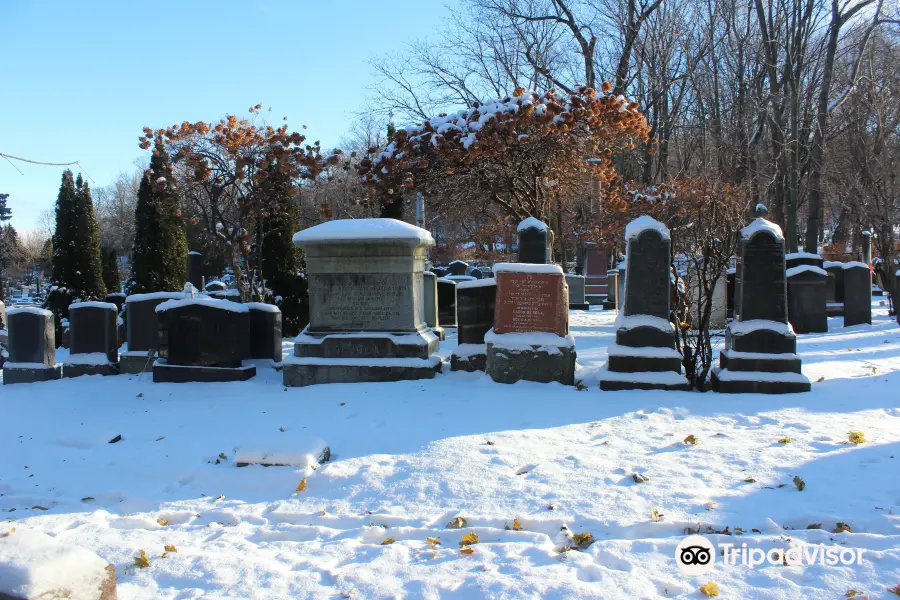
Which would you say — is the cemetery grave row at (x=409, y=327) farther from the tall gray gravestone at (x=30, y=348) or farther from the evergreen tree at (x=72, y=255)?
the evergreen tree at (x=72, y=255)

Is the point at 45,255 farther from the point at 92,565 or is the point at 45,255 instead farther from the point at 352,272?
the point at 92,565

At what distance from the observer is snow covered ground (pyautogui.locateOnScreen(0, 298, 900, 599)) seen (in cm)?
329

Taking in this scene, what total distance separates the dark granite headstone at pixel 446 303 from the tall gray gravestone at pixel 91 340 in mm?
6642

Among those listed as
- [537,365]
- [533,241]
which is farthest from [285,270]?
[537,365]

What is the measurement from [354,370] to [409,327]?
0.87m

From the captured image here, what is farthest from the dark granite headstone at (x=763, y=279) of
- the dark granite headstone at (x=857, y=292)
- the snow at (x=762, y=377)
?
the dark granite headstone at (x=857, y=292)

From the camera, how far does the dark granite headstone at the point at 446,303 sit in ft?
46.2

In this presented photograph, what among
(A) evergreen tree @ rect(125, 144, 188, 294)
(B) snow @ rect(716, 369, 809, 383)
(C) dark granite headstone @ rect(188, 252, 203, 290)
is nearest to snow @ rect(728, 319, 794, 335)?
(B) snow @ rect(716, 369, 809, 383)

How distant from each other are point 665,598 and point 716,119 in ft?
90.4

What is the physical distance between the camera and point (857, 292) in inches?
521

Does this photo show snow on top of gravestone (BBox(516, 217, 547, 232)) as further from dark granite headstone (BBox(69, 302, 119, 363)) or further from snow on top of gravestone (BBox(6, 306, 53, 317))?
snow on top of gravestone (BBox(6, 306, 53, 317))

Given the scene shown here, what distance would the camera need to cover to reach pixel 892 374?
753 centimetres

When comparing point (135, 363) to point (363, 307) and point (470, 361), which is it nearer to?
point (363, 307)

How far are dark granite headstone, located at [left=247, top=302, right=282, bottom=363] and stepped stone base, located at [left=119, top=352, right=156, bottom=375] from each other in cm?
146
